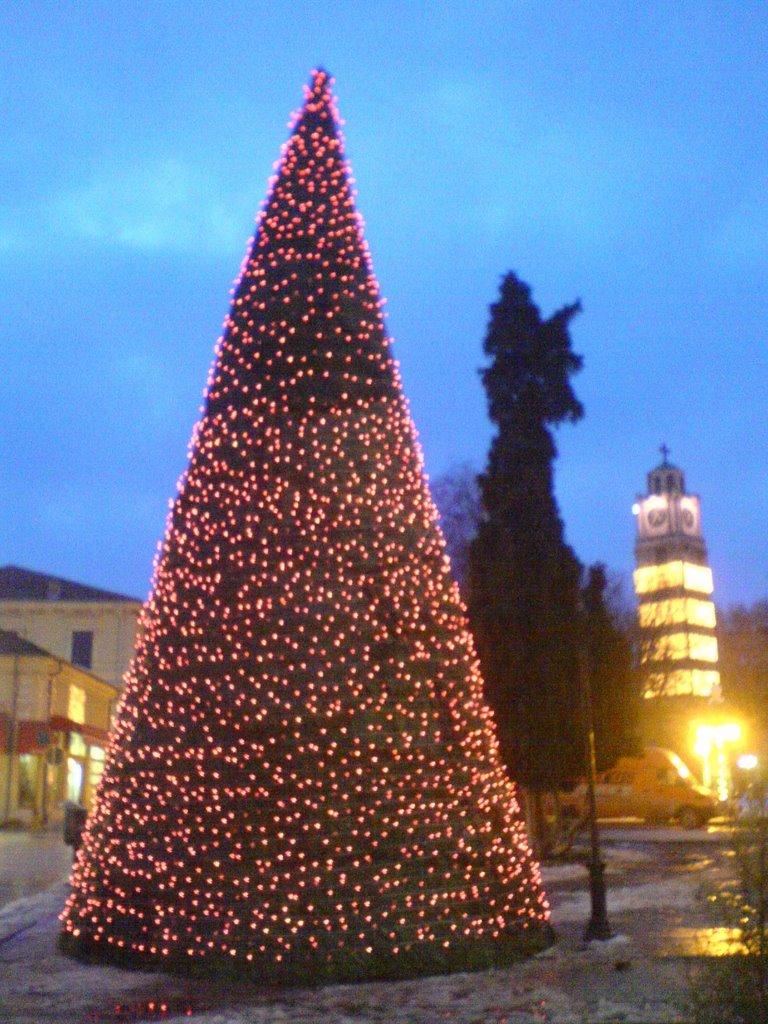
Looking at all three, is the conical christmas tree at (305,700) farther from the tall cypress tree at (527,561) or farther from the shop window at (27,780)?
the shop window at (27,780)

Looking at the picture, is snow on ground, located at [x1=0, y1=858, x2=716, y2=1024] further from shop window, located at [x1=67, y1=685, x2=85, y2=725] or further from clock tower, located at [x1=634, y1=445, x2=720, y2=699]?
clock tower, located at [x1=634, y1=445, x2=720, y2=699]

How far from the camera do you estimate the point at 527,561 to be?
738 inches

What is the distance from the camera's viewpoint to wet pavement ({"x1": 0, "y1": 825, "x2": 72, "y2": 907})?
16.6 m

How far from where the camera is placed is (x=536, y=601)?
1803 centimetres

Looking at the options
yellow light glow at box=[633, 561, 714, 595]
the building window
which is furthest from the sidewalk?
yellow light glow at box=[633, 561, 714, 595]

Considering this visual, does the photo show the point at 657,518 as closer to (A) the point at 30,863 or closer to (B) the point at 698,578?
(B) the point at 698,578

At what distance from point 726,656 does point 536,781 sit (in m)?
42.7

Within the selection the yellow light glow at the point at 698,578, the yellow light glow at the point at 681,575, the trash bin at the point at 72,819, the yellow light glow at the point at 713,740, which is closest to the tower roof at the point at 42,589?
the yellow light glow at the point at 713,740

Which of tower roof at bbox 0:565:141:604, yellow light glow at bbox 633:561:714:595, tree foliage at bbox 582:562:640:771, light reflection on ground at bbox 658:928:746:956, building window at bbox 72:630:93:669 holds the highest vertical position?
yellow light glow at bbox 633:561:714:595

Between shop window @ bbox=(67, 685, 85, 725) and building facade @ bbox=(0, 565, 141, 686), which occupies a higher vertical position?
building facade @ bbox=(0, 565, 141, 686)

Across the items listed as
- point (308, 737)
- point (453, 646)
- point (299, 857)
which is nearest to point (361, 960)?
point (299, 857)

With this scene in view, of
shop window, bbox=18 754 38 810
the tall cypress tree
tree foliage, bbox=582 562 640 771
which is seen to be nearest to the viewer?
the tall cypress tree

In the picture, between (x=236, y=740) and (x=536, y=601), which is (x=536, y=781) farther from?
(x=236, y=740)

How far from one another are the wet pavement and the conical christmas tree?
696cm
